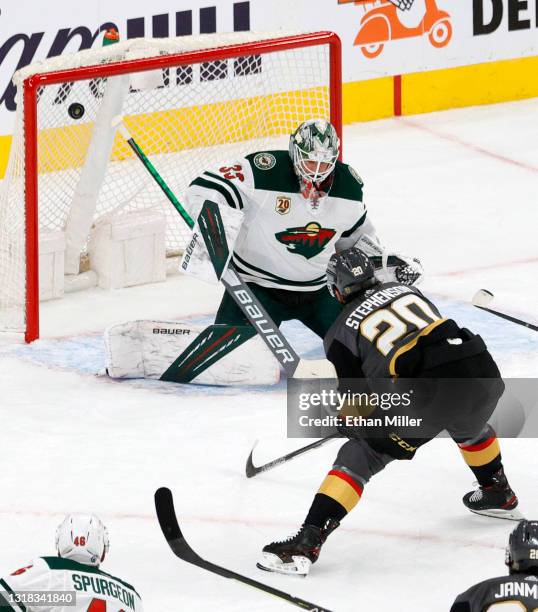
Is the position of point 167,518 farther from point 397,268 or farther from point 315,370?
point 397,268

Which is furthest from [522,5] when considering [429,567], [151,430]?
[429,567]

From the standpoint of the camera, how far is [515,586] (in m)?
3.51

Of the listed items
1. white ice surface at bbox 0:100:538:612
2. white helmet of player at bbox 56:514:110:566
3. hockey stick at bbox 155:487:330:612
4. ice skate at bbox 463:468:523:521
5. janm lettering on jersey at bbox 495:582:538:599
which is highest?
janm lettering on jersey at bbox 495:582:538:599

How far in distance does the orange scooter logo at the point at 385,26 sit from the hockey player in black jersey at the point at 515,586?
223 inches

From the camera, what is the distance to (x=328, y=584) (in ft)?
15.0

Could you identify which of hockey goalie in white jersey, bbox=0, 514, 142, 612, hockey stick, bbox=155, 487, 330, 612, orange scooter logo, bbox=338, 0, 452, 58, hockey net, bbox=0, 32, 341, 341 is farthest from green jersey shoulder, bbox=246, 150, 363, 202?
orange scooter logo, bbox=338, 0, 452, 58

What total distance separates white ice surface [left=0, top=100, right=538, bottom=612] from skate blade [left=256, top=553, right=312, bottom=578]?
28 mm

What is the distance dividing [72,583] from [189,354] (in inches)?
97.3

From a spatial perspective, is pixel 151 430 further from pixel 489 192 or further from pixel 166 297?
pixel 489 192

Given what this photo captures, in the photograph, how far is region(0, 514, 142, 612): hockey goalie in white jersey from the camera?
3.62 metres

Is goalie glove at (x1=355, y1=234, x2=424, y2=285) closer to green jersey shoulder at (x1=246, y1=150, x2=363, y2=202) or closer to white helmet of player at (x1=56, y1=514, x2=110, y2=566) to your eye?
green jersey shoulder at (x1=246, y1=150, x2=363, y2=202)

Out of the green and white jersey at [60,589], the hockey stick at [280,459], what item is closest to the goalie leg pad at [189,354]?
the hockey stick at [280,459]

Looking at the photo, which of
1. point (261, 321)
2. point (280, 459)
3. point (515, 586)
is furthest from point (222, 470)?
point (515, 586)

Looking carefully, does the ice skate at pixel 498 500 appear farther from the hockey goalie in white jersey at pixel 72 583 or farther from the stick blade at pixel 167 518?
the hockey goalie in white jersey at pixel 72 583
